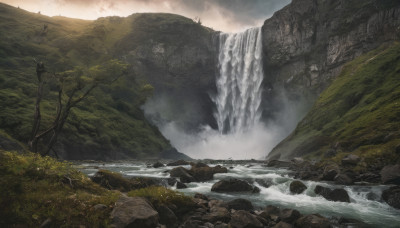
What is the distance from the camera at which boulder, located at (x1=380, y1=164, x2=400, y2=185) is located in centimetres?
2116

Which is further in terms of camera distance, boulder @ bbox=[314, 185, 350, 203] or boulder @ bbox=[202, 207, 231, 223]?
boulder @ bbox=[314, 185, 350, 203]

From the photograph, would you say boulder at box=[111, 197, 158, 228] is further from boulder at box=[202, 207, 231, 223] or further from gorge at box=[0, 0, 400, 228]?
boulder at box=[202, 207, 231, 223]

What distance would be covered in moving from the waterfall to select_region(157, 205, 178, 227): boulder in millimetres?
89902

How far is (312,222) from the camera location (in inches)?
468

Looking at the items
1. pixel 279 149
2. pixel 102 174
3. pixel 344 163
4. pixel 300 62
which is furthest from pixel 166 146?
pixel 102 174

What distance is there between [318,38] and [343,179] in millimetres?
82166

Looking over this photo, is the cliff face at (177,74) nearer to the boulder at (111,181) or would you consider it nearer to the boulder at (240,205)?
the boulder at (111,181)

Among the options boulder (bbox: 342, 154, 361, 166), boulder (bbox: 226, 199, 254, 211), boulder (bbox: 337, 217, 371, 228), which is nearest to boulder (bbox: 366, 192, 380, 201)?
boulder (bbox: 337, 217, 371, 228)

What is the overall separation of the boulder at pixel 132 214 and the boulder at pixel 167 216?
1493 millimetres

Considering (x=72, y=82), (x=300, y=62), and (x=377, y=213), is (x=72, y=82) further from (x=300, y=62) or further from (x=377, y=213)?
(x=300, y=62)

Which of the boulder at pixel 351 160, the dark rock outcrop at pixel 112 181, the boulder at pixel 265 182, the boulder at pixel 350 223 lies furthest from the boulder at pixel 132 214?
the boulder at pixel 351 160

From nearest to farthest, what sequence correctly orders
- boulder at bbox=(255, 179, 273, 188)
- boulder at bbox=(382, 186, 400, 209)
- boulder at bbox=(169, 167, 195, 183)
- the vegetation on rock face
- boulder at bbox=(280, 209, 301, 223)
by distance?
the vegetation on rock face → boulder at bbox=(280, 209, 301, 223) → boulder at bbox=(382, 186, 400, 209) → boulder at bbox=(255, 179, 273, 188) → boulder at bbox=(169, 167, 195, 183)

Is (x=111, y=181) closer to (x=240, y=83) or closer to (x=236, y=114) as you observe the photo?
(x=236, y=114)

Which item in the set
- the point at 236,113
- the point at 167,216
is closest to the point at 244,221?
the point at 167,216
